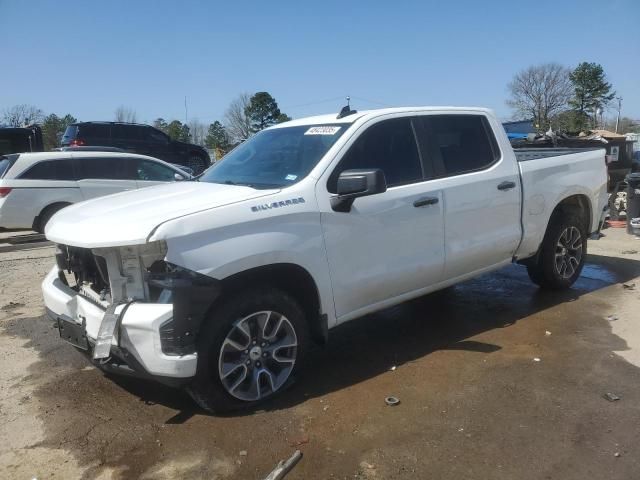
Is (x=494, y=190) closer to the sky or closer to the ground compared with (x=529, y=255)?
closer to the sky

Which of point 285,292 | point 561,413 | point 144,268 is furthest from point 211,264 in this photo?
point 561,413

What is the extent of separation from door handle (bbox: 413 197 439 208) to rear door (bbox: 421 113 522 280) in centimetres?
14

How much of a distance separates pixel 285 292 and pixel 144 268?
0.95m

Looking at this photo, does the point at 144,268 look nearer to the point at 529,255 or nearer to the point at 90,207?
the point at 90,207

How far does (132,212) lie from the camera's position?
3.43m

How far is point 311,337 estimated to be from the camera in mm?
3992

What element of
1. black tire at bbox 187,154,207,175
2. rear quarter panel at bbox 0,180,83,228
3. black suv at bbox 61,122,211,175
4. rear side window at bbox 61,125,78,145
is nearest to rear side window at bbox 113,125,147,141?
black suv at bbox 61,122,211,175

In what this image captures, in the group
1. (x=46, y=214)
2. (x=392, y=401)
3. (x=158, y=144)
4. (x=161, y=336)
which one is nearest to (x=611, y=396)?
(x=392, y=401)

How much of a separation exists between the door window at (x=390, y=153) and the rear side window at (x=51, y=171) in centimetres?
809

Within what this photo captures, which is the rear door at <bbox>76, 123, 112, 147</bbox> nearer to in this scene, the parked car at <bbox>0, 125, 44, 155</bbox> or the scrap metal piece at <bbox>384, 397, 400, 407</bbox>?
the parked car at <bbox>0, 125, 44, 155</bbox>

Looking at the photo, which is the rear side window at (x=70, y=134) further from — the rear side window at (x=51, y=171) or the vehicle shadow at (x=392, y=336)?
the vehicle shadow at (x=392, y=336)

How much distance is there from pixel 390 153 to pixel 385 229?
655 millimetres

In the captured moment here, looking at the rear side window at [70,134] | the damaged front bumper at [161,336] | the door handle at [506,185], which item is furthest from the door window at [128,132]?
the damaged front bumper at [161,336]

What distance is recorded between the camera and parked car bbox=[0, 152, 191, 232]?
998 cm
